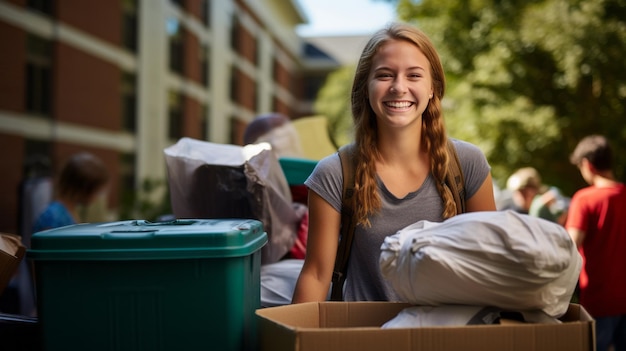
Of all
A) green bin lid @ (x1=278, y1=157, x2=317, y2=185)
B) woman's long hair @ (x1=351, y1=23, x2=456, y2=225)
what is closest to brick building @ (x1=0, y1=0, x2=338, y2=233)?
green bin lid @ (x1=278, y1=157, x2=317, y2=185)

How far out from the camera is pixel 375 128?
265 cm

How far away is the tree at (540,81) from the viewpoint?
1177 cm

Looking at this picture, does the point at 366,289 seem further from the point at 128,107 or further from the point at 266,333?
the point at 128,107

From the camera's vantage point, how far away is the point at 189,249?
192cm

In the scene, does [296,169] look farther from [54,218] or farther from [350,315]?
[54,218]

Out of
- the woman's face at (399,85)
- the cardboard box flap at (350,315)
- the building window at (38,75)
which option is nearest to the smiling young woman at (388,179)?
the woman's face at (399,85)

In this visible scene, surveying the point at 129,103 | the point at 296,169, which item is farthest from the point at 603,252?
the point at 129,103

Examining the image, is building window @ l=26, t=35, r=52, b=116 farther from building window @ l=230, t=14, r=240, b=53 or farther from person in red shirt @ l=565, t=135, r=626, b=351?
building window @ l=230, t=14, r=240, b=53

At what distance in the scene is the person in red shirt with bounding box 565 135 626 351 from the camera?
209 inches

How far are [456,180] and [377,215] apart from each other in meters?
0.30

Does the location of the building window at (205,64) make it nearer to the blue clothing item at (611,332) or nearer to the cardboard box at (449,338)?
the blue clothing item at (611,332)

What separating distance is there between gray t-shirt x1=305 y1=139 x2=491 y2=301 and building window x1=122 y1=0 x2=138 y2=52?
16.4 m

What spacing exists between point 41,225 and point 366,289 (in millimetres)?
3156

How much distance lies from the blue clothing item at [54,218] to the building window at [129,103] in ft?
43.6
